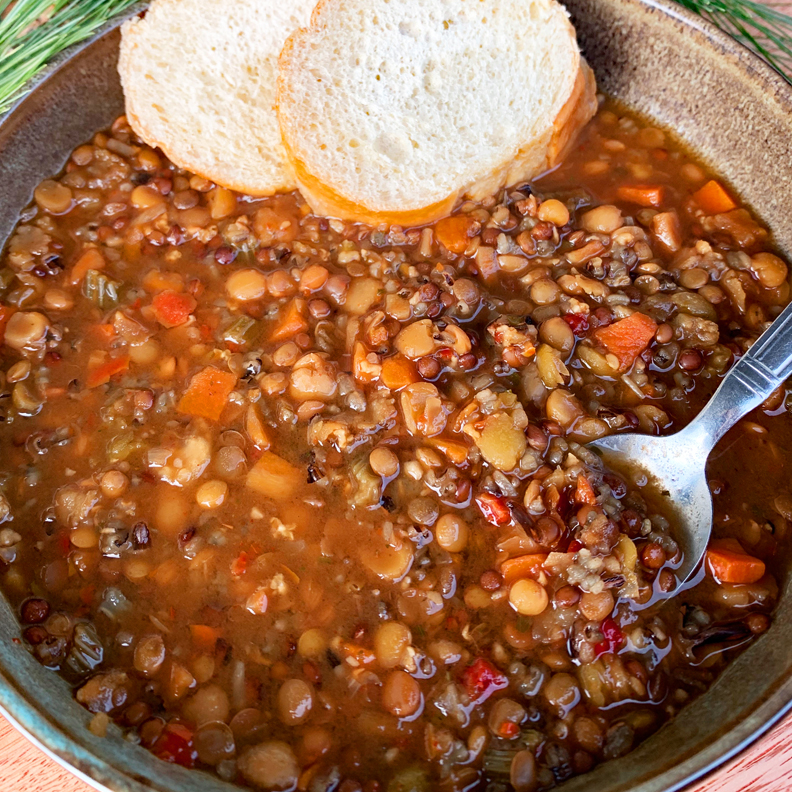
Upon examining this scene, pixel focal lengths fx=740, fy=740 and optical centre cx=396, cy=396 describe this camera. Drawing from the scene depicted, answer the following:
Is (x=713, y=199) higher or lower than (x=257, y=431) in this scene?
higher

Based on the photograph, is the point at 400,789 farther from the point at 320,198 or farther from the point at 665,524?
the point at 320,198

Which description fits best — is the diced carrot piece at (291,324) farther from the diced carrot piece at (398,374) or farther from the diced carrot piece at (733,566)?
the diced carrot piece at (733,566)

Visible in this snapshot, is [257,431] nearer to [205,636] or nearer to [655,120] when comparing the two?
[205,636]

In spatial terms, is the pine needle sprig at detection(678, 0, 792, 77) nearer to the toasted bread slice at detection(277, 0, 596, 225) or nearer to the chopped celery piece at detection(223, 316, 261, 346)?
the toasted bread slice at detection(277, 0, 596, 225)

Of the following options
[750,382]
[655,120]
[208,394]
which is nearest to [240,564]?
[208,394]

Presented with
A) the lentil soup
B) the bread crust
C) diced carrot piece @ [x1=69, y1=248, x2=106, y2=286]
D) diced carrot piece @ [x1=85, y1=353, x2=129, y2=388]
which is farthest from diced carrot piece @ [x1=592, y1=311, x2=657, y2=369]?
diced carrot piece @ [x1=69, y1=248, x2=106, y2=286]

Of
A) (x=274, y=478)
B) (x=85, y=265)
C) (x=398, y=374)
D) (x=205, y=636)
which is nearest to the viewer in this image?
(x=205, y=636)

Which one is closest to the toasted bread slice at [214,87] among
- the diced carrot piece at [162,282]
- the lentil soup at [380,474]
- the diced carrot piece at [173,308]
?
the lentil soup at [380,474]
